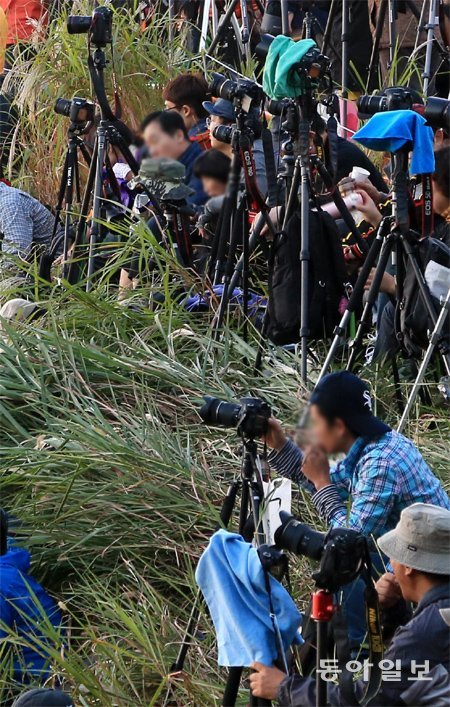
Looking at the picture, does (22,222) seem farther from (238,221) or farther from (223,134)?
(223,134)

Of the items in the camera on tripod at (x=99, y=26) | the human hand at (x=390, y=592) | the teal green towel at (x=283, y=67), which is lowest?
the human hand at (x=390, y=592)

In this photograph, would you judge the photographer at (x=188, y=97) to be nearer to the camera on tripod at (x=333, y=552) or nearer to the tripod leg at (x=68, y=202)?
the tripod leg at (x=68, y=202)

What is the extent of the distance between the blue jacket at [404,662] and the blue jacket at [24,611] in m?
1.04

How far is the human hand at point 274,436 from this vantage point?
372 cm

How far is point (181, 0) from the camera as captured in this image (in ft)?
25.9

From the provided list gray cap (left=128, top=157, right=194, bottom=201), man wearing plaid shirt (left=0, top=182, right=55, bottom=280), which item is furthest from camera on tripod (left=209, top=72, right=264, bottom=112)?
man wearing plaid shirt (left=0, top=182, right=55, bottom=280)

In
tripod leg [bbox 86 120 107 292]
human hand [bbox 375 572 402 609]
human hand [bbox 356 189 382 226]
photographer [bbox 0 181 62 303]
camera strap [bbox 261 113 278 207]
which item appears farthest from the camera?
photographer [bbox 0 181 62 303]

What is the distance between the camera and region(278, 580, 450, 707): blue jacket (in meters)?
3.17

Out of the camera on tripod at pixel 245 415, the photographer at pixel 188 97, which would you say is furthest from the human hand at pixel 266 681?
the photographer at pixel 188 97

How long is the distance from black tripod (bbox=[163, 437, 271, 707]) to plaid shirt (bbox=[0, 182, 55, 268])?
3061 mm

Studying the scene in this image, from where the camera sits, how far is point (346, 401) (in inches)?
123

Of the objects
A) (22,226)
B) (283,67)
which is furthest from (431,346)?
(22,226)

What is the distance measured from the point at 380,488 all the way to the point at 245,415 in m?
0.45

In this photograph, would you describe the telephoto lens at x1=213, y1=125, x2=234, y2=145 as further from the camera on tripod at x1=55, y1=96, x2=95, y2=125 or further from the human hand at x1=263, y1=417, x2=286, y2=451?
the camera on tripod at x1=55, y1=96, x2=95, y2=125
